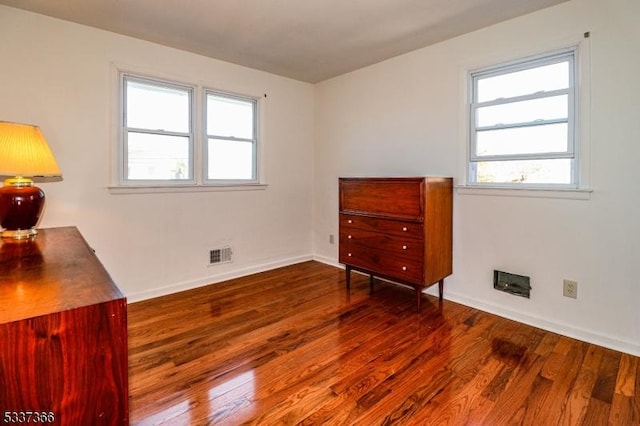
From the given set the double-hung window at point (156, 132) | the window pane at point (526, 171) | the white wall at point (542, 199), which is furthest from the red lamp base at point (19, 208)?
the window pane at point (526, 171)

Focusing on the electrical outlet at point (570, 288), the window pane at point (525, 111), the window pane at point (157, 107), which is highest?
the window pane at point (157, 107)

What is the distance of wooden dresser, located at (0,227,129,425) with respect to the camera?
0.78 metres

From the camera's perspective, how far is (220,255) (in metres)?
3.70

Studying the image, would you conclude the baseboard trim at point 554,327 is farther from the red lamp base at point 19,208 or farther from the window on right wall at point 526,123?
the red lamp base at point 19,208

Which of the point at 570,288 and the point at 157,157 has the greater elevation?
the point at 157,157

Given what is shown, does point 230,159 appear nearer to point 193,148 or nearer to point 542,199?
point 193,148

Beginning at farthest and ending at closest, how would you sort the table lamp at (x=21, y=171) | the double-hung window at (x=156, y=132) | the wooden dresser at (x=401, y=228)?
the double-hung window at (x=156, y=132) < the wooden dresser at (x=401, y=228) < the table lamp at (x=21, y=171)

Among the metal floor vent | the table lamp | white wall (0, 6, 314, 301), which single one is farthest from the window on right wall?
the table lamp

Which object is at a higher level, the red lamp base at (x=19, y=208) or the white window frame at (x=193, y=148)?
the white window frame at (x=193, y=148)

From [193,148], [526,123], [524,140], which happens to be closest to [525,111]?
[526,123]

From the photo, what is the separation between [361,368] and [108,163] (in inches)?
103

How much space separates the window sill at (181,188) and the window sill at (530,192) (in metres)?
2.18

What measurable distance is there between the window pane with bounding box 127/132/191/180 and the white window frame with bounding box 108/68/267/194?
51 millimetres

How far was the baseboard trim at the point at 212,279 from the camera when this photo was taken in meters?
3.16
